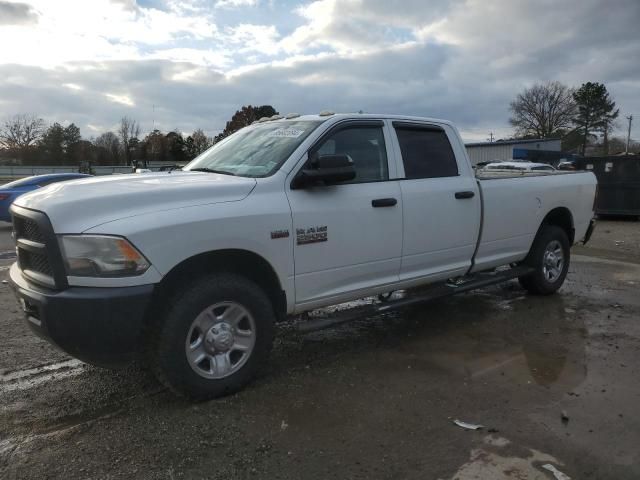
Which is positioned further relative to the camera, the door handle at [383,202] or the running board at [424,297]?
the door handle at [383,202]

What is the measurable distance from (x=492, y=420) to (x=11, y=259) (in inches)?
334

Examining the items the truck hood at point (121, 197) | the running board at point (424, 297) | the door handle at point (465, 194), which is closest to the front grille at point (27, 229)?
the truck hood at point (121, 197)

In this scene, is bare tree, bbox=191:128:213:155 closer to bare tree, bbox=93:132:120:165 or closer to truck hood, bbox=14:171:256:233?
bare tree, bbox=93:132:120:165

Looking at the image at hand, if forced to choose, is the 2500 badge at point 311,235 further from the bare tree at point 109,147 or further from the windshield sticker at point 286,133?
the bare tree at point 109,147

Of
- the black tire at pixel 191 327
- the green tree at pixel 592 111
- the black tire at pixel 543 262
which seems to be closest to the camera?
the black tire at pixel 191 327

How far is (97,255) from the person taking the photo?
3.11 meters

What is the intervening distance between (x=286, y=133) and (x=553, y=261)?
13.1ft

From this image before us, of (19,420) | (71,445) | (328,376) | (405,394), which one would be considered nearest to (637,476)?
(405,394)

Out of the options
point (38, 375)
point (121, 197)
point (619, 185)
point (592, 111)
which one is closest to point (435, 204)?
point (121, 197)

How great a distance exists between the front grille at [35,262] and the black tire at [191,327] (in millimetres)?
733

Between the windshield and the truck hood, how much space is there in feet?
0.93

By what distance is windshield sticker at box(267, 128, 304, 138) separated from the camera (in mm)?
4308

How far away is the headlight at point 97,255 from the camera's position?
3.10m

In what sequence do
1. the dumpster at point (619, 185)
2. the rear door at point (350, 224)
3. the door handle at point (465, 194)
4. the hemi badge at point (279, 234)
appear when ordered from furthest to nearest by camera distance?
the dumpster at point (619, 185)
the door handle at point (465, 194)
the rear door at point (350, 224)
the hemi badge at point (279, 234)
